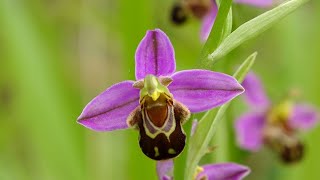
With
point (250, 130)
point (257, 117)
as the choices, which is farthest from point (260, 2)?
point (257, 117)

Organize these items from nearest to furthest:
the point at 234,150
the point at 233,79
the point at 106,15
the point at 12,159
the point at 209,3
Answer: the point at 233,79, the point at 209,3, the point at 234,150, the point at 12,159, the point at 106,15

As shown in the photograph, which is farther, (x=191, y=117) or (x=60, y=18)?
(x=60, y=18)

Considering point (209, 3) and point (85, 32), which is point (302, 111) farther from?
point (85, 32)

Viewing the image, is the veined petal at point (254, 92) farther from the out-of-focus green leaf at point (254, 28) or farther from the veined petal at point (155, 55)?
the out-of-focus green leaf at point (254, 28)

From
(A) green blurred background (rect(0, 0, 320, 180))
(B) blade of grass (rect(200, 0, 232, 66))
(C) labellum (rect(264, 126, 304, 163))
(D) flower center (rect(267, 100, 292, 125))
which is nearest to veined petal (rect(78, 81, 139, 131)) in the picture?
(B) blade of grass (rect(200, 0, 232, 66))

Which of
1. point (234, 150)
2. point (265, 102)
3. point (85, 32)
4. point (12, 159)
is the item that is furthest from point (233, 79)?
point (85, 32)

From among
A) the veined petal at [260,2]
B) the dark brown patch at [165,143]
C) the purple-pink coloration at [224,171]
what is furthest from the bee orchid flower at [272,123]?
the dark brown patch at [165,143]
